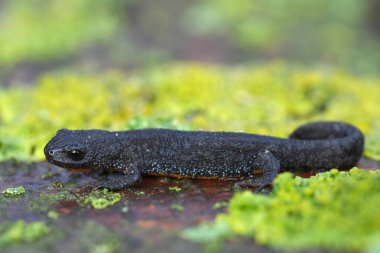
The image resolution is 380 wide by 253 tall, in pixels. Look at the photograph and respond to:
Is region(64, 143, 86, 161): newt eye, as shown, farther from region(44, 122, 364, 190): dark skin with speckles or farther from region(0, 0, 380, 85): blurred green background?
region(0, 0, 380, 85): blurred green background

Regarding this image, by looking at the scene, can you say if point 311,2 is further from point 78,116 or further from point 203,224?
point 203,224

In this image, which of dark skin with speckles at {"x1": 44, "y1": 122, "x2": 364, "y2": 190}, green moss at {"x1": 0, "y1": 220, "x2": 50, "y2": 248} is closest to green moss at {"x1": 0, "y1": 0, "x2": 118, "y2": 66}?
dark skin with speckles at {"x1": 44, "y1": 122, "x2": 364, "y2": 190}

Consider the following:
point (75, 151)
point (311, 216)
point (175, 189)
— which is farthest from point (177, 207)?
point (75, 151)

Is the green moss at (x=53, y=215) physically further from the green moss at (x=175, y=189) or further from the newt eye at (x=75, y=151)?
the green moss at (x=175, y=189)

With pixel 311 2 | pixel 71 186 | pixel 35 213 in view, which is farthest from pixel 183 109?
pixel 311 2

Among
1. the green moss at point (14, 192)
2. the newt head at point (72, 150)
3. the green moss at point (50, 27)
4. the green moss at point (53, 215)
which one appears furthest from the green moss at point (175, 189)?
the green moss at point (50, 27)

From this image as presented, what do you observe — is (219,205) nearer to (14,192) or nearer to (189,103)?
(14,192)

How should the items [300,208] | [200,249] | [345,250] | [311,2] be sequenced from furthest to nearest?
[311,2]
[300,208]
[200,249]
[345,250]
